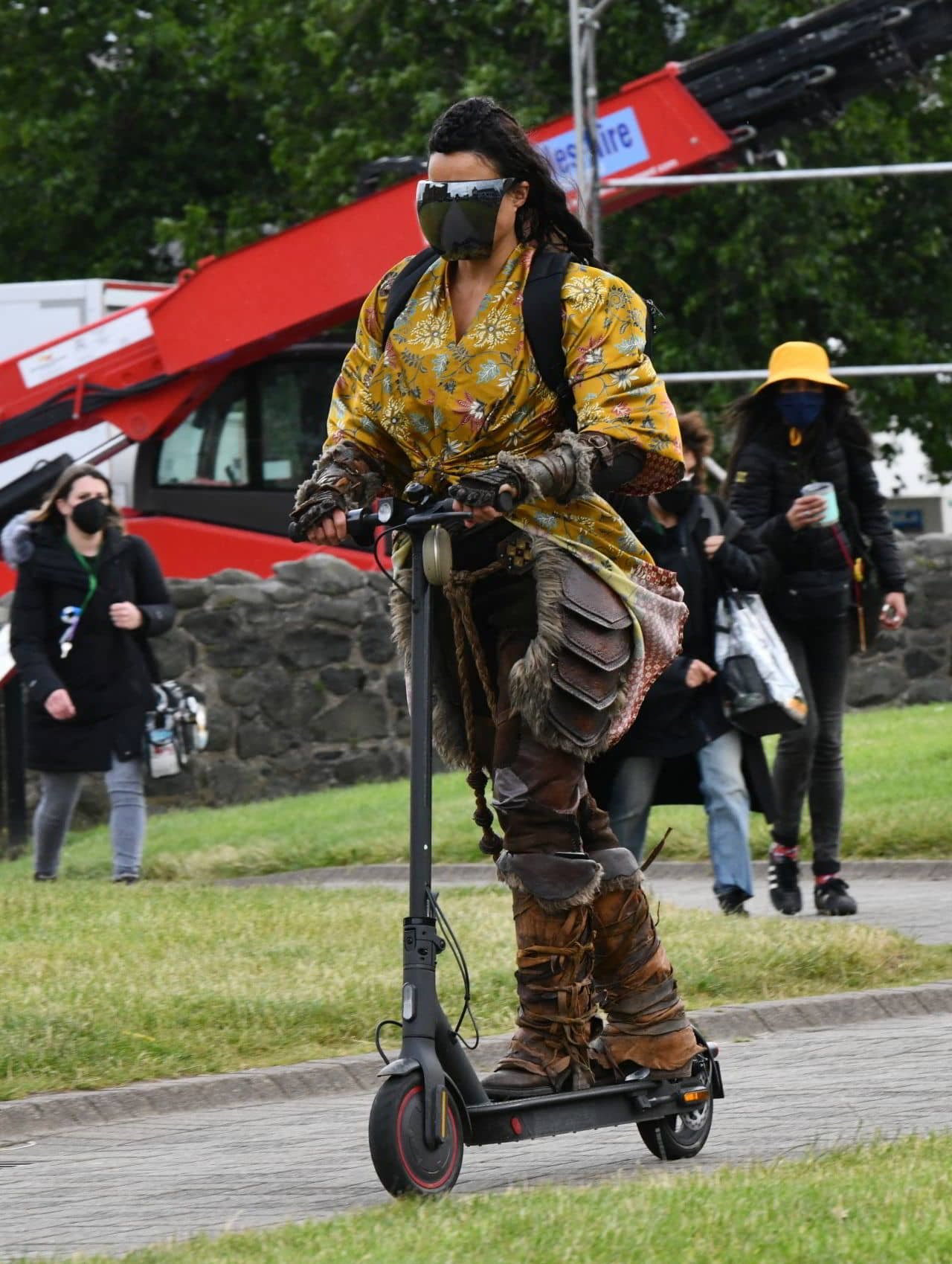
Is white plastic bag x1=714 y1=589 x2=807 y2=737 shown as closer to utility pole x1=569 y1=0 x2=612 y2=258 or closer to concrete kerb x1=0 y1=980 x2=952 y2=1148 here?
concrete kerb x1=0 y1=980 x2=952 y2=1148

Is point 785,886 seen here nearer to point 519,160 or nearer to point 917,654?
point 519,160

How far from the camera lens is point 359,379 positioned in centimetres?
502

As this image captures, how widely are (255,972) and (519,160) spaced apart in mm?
3432

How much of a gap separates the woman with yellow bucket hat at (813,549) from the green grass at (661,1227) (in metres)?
4.97

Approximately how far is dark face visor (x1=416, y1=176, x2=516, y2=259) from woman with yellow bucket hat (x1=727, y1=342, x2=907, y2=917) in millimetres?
4491

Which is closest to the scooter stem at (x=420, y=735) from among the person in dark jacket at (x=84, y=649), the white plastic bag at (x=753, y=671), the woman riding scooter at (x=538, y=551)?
the woman riding scooter at (x=538, y=551)

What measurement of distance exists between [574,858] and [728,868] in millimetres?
4410

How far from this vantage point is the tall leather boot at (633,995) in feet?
16.1

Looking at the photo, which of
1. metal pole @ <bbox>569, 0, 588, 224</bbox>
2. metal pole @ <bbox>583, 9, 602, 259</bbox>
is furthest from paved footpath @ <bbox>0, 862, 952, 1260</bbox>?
metal pole @ <bbox>569, 0, 588, 224</bbox>

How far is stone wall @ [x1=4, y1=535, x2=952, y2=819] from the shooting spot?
54.1ft

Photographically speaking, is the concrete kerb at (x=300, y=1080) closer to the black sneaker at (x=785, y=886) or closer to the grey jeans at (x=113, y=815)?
the black sneaker at (x=785, y=886)

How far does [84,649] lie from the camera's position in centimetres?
1122

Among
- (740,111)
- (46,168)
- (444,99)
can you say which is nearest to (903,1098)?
(740,111)

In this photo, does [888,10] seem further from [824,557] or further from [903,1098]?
[903,1098]
